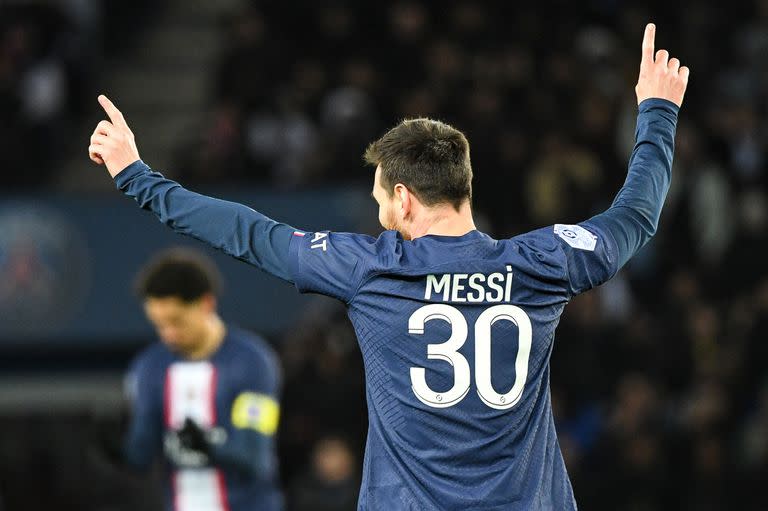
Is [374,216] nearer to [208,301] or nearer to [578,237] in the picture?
[208,301]

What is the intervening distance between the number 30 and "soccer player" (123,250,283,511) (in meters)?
2.36

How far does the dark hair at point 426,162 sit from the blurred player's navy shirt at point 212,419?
248 cm

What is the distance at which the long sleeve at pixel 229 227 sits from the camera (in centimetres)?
389

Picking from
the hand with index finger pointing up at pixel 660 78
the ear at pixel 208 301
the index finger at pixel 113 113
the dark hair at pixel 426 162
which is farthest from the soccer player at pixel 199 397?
the hand with index finger pointing up at pixel 660 78

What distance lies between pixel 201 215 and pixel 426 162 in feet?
2.23

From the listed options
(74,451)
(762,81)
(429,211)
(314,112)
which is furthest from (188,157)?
(429,211)

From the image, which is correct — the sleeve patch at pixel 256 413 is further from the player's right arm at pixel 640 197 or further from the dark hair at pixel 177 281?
the player's right arm at pixel 640 197

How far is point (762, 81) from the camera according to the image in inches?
481

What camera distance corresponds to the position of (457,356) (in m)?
3.84

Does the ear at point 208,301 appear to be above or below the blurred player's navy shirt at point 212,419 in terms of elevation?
above

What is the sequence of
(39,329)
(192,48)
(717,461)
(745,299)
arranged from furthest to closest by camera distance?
(192,48) → (39,329) → (745,299) → (717,461)

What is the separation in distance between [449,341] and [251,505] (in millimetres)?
2723

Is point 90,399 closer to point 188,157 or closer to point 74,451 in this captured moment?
point 74,451

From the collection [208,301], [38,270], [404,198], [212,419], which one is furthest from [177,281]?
[38,270]
